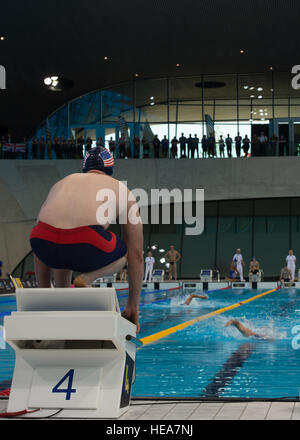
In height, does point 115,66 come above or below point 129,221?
above

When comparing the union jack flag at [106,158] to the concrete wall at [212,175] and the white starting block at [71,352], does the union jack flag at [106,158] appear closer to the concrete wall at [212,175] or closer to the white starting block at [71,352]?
the white starting block at [71,352]

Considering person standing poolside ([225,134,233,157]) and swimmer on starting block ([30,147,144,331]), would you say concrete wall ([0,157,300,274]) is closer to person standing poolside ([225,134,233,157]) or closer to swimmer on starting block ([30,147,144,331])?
person standing poolside ([225,134,233,157])

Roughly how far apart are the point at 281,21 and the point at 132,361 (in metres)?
19.6

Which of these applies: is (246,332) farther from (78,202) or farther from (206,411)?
(78,202)

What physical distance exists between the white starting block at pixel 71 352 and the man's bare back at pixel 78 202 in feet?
1.04

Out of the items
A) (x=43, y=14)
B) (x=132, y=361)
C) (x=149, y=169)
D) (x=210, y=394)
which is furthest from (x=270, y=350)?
(x=149, y=169)

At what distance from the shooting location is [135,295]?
2809 millimetres

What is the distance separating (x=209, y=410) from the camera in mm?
3094

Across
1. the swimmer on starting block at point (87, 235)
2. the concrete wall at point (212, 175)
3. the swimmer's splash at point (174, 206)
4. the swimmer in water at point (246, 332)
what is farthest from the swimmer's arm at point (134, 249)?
the concrete wall at point (212, 175)

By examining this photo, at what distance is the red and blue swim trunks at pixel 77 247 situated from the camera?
2.53 meters

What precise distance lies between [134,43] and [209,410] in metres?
20.6

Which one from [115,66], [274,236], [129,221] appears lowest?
[274,236]

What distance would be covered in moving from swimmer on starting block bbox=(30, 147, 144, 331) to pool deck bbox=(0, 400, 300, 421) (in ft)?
1.79
